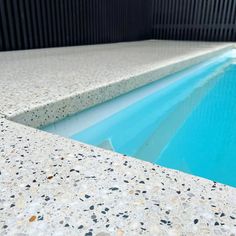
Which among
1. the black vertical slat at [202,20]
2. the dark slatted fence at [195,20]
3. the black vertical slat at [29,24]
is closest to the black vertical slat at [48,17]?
the black vertical slat at [29,24]

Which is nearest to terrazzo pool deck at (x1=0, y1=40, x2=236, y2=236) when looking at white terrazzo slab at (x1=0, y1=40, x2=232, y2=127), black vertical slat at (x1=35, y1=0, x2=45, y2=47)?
white terrazzo slab at (x1=0, y1=40, x2=232, y2=127)

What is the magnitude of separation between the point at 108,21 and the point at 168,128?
3720 mm

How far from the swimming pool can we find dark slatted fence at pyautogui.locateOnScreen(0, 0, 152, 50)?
6.79 ft

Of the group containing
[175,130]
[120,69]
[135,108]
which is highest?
[120,69]

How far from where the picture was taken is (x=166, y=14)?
729 centimetres

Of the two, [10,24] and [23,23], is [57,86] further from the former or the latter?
[23,23]

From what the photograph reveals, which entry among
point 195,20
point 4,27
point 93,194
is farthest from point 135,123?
point 195,20

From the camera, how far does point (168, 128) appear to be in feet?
6.14

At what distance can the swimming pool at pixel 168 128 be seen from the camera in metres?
1.39

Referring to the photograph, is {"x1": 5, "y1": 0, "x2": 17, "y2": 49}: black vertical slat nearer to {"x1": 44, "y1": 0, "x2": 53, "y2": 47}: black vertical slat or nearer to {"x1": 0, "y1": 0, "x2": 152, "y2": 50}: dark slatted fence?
{"x1": 0, "y1": 0, "x2": 152, "y2": 50}: dark slatted fence

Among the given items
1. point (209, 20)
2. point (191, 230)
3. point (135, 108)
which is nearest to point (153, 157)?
point (135, 108)

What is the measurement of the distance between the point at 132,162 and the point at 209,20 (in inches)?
293

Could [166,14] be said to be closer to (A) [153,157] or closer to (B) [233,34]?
(B) [233,34]

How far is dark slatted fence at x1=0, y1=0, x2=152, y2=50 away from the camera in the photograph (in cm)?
305
